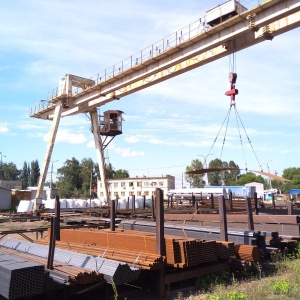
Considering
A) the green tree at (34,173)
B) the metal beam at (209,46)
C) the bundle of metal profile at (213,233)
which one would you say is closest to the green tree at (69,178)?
the green tree at (34,173)

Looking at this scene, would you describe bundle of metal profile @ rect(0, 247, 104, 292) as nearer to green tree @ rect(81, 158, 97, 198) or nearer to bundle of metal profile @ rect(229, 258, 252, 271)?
bundle of metal profile @ rect(229, 258, 252, 271)

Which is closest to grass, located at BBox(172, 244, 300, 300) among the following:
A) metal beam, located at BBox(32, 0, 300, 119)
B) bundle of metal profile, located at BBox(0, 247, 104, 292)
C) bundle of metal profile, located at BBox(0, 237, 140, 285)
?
bundle of metal profile, located at BBox(0, 237, 140, 285)

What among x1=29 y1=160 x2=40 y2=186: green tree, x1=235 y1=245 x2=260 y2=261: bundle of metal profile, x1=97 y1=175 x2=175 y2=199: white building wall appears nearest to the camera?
x1=235 y1=245 x2=260 y2=261: bundle of metal profile

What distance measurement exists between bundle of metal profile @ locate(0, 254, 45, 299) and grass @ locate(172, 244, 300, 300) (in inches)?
89.7

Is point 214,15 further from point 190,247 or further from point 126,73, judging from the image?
point 190,247

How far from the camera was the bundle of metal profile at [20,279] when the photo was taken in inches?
167

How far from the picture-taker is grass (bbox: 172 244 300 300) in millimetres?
5125

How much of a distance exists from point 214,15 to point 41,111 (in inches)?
660

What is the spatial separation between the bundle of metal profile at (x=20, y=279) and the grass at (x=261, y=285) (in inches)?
89.7

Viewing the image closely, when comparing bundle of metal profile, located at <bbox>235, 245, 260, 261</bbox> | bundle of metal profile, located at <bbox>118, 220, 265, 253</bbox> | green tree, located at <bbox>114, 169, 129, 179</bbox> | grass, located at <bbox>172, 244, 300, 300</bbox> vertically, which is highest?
green tree, located at <bbox>114, 169, 129, 179</bbox>

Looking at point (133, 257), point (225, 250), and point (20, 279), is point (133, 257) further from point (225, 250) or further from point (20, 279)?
point (20, 279)

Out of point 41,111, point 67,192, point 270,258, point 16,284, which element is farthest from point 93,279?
point 67,192

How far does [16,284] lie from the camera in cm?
427

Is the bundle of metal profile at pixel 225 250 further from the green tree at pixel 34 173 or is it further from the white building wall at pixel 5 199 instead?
the green tree at pixel 34 173
